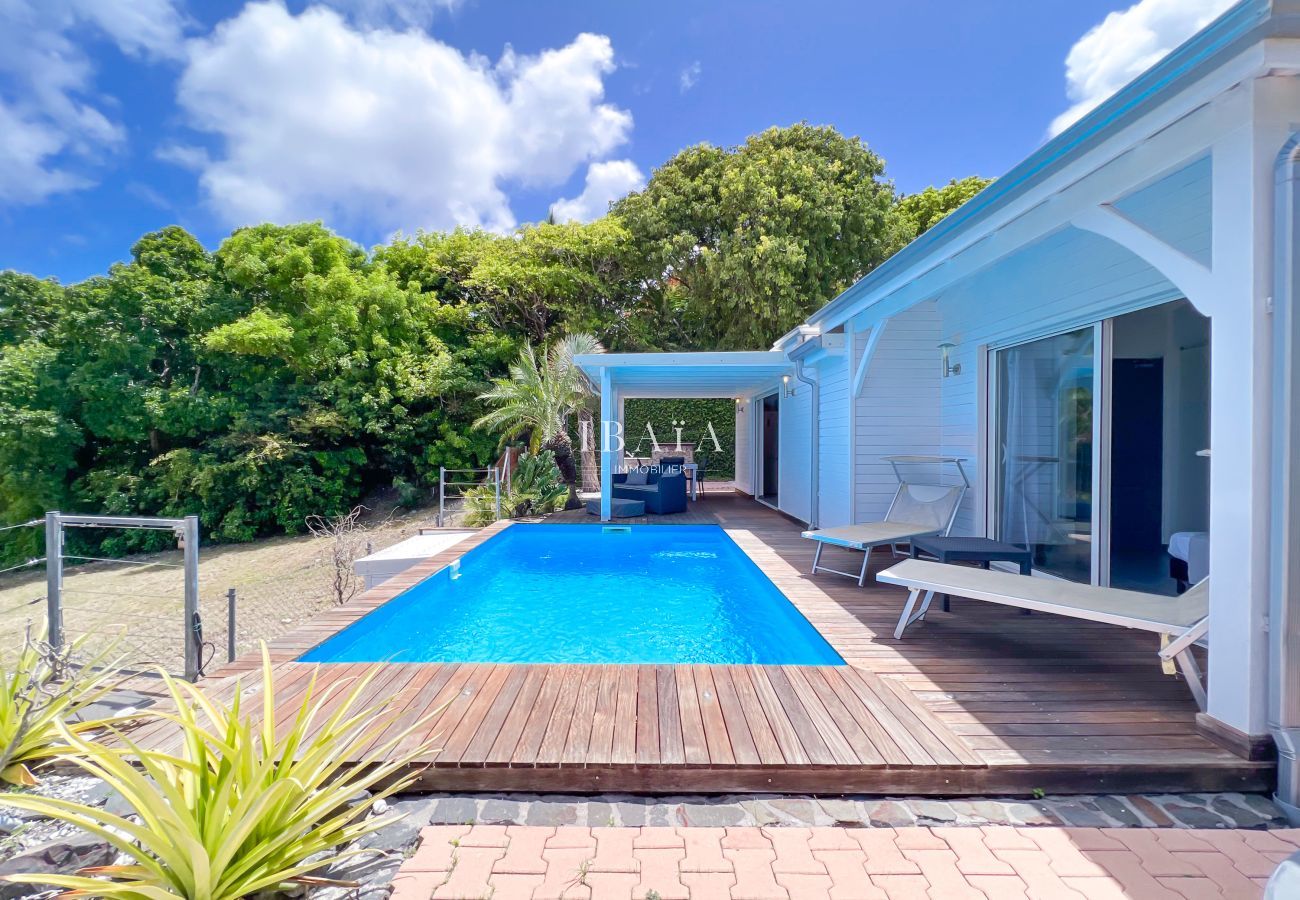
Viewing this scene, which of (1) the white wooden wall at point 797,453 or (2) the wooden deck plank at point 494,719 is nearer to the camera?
(2) the wooden deck plank at point 494,719

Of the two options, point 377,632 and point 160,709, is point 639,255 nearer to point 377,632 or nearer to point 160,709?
point 377,632

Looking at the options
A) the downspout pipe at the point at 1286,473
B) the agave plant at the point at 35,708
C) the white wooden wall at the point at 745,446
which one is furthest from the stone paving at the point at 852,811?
the white wooden wall at the point at 745,446

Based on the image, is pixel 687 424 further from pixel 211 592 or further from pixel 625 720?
pixel 625 720

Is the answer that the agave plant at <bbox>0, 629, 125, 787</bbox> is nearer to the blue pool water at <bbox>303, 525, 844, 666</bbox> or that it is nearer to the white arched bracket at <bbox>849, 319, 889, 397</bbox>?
the blue pool water at <bbox>303, 525, 844, 666</bbox>

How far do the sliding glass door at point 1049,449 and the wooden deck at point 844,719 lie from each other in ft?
3.08

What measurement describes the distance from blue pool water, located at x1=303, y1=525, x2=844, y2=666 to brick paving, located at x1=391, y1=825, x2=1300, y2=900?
1.44m

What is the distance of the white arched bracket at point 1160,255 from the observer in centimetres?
234

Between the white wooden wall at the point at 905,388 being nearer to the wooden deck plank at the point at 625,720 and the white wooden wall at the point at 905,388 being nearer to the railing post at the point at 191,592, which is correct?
the wooden deck plank at the point at 625,720

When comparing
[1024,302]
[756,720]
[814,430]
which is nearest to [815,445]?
[814,430]

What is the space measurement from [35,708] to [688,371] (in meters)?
Answer: 8.45

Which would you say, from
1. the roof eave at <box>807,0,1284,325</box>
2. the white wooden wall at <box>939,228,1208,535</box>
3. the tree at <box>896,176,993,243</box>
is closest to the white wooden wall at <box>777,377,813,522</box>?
the white wooden wall at <box>939,228,1208,535</box>

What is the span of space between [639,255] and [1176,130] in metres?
13.6

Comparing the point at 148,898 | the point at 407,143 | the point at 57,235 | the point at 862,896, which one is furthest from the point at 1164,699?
the point at 57,235

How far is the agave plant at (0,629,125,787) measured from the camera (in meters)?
2.13
